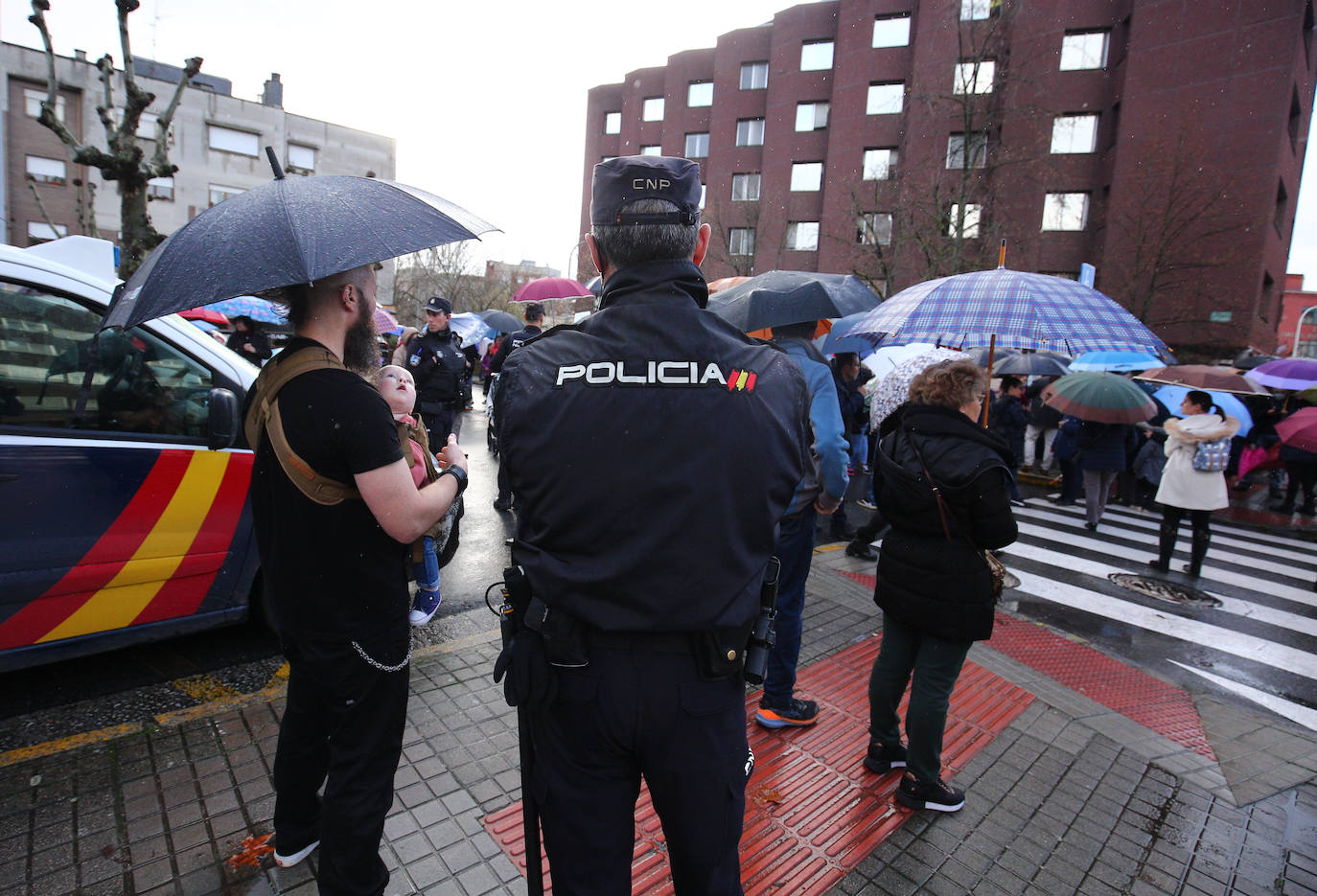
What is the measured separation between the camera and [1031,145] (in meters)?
26.1

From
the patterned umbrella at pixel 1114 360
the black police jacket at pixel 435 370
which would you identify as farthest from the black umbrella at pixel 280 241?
the patterned umbrella at pixel 1114 360

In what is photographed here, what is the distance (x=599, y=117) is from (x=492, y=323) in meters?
32.5

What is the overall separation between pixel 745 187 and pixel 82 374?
36724 mm

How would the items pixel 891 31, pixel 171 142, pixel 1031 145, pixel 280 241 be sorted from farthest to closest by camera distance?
1. pixel 891 31
2. pixel 171 142
3. pixel 1031 145
4. pixel 280 241

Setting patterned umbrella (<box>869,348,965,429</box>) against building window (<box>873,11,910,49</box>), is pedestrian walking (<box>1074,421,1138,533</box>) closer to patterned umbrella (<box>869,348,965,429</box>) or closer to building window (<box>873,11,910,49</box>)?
patterned umbrella (<box>869,348,965,429</box>)

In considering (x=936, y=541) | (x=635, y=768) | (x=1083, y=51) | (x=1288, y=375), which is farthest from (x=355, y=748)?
(x=1083, y=51)

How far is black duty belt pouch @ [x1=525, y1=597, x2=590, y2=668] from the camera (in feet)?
5.01

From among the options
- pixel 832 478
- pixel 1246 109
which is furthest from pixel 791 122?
pixel 832 478

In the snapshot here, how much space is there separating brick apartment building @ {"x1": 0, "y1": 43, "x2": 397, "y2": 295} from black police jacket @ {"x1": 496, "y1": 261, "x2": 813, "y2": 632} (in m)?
35.0

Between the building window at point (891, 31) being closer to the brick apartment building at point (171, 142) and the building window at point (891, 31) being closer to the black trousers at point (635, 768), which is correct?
the brick apartment building at point (171, 142)

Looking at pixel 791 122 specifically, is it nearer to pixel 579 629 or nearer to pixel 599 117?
pixel 599 117

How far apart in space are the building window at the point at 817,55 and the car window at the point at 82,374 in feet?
119

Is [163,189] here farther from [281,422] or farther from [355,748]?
[355,748]

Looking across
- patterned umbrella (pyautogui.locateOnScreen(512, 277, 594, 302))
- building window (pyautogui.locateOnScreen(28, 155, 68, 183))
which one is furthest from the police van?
building window (pyautogui.locateOnScreen(28, 155, 68, 183))
